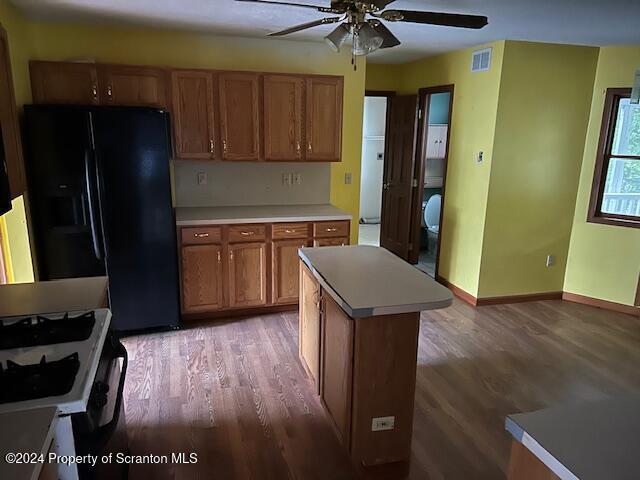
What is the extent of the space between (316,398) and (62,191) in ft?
7.36

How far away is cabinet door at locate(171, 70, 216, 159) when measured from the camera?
357 centimetres

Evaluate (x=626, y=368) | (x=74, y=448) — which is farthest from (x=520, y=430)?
(x=626, y=368)

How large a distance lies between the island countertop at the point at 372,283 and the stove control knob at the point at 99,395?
95 cm

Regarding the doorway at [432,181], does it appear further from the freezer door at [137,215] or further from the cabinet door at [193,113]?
the freezer door at [137,215]

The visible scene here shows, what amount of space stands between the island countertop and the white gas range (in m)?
0.95

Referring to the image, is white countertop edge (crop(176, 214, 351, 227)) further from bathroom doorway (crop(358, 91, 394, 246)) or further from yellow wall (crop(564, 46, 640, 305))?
bathroom doorway (crop(358, 91, 394, 246))

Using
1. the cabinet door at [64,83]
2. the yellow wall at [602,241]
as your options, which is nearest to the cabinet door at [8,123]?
the cabinet door at [64,83]

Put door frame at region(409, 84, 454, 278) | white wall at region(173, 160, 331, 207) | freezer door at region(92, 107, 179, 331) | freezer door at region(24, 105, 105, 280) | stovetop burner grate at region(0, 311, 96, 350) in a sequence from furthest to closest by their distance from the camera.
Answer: door frame at region(409, 84, 454, 278)
white wall at region(173, 160, 331, 207)
freezer door at region(92, 107, 179, 331)
freezer door at region(24, 105, 105, 280)
stovetop burner grate at region(0, 311, 96, 350)

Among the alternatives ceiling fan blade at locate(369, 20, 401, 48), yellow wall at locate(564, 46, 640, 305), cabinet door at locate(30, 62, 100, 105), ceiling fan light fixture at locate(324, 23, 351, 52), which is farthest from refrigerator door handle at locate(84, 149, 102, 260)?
yellow wall at locate(564, 46, 640, 305)

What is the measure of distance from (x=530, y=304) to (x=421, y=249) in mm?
2108

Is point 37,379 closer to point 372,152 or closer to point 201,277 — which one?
point 201,277

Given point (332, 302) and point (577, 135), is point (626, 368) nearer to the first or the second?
point (577, 135)

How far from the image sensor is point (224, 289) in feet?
12.5

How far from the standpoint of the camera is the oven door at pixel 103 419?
125 cm
